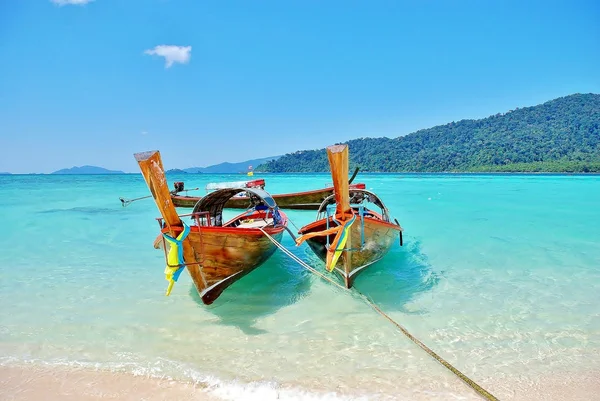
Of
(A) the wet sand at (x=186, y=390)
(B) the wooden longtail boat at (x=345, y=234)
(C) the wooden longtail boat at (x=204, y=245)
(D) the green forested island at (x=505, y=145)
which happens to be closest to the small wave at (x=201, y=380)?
(A) the wet sand at (x=186, y=390)

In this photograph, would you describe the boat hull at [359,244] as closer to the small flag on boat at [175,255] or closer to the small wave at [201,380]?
the small flag on boat at [175,255]

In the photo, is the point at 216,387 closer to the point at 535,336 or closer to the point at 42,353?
the point at 42,353

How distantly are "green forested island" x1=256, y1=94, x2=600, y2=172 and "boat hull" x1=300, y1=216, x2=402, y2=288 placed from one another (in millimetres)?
98051

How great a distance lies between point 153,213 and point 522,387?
20.5m

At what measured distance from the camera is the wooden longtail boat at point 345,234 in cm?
564

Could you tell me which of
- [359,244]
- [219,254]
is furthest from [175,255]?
[359,244]

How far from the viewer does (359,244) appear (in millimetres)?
7266

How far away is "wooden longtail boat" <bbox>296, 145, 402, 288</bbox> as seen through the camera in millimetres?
5641

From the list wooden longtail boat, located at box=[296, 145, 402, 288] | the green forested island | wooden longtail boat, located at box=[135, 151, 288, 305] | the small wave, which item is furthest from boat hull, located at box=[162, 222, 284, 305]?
the green forested island

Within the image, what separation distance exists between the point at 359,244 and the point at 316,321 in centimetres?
178

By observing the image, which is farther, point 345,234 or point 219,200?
point 219,200

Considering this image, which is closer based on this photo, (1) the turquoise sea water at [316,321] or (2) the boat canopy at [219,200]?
(1) the turquoise sea water at [316,321]

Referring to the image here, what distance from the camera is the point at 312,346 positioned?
17.8 ft

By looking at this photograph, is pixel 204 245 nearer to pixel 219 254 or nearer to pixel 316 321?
pixel 219 254
